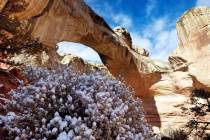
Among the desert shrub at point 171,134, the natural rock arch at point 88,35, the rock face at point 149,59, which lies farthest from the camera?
the desert shrub at point 171,134

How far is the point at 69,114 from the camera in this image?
5.70m

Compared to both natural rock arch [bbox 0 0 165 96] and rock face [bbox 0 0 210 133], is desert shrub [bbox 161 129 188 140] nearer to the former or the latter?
rock face [bbox 0 0 210 133]

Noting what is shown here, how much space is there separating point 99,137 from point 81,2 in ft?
43.4

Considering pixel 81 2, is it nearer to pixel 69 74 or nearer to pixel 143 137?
pixel 69 74

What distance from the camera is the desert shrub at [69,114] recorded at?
16.6 feet

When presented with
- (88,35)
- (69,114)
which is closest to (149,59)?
(88,35)

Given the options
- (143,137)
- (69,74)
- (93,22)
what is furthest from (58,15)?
(143,137)

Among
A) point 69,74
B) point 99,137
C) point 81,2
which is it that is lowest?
point 99,137

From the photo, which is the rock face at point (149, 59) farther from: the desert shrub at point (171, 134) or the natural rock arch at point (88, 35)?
the desert shrub at point (171, 134)

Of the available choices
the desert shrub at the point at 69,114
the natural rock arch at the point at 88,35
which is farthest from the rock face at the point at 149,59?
the desert shrub at the point at 69,114

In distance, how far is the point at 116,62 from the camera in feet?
68.0

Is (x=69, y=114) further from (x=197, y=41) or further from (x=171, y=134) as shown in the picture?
(x=197, y=41)

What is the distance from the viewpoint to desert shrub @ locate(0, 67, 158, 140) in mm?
5068

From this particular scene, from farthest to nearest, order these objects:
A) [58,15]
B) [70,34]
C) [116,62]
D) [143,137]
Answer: [116,62], [70,34], [58,15], [143,137]
